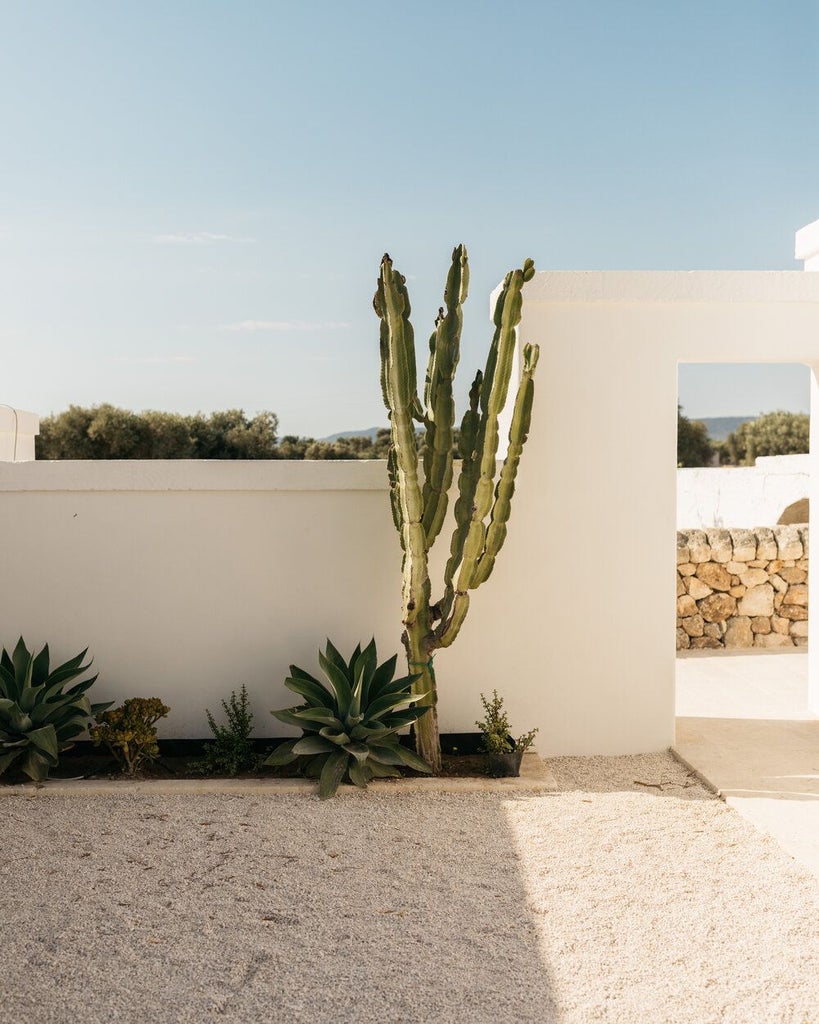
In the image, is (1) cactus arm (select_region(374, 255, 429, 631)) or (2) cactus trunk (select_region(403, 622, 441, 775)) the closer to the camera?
(1) cactus arm (select_region(374, 255, 429, 631))

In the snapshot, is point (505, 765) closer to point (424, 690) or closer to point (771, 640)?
point (424, 690)

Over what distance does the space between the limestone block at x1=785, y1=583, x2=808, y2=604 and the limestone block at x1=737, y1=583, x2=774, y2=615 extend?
0.16m

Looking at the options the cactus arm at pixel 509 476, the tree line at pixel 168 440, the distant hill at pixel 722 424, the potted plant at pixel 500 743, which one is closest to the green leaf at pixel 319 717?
the potted plant at pixel 500 743

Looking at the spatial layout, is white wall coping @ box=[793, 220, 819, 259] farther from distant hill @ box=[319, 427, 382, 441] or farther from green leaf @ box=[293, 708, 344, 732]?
distant hill @ box=[319, 427, 382, 441]

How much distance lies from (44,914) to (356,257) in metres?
32.4

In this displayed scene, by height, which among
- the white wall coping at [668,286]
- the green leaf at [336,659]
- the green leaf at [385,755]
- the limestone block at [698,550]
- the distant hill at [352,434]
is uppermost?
the distant hill at [352,434]

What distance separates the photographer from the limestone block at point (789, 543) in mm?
8289

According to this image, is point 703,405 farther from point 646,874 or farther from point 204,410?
point 646,874

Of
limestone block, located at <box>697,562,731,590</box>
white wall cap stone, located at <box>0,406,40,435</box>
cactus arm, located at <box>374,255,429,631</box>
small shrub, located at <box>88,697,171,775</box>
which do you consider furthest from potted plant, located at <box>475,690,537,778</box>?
white wall cap stone, located at <box>0,406,40,435</box>

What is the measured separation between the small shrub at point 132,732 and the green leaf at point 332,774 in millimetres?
895

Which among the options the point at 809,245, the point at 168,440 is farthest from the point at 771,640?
the point at 168,440

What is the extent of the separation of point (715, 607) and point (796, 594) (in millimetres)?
741

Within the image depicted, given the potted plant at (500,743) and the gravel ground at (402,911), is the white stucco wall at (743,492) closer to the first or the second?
the potted plant at (500,743)

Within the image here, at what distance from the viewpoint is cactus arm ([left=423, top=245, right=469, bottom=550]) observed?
453 cm
